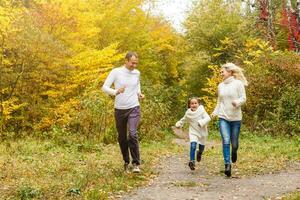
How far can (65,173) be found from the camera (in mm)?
8906

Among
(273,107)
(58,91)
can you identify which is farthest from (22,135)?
(273,107)

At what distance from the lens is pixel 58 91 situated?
20.6 meters

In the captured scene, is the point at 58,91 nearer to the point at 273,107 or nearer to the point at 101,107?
the point at 101,107

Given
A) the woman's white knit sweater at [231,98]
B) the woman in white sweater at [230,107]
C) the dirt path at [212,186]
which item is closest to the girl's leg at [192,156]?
the dirt path at [212,186]

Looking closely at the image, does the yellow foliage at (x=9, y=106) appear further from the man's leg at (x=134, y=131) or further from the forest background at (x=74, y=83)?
the man's leg at (x=134, y=131)

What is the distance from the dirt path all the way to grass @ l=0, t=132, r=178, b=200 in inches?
14.2

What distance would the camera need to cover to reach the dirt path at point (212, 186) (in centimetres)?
725

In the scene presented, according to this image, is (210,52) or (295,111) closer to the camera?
(295,111)

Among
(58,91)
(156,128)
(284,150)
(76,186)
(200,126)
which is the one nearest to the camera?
(76,186)

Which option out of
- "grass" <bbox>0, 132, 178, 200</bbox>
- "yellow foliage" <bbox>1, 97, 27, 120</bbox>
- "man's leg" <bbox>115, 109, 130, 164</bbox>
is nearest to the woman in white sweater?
"grass" <bbox>0, 132, 178, 200</bbox>

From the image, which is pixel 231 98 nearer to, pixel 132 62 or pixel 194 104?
pixel 194 104

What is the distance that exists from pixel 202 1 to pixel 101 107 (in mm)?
21843

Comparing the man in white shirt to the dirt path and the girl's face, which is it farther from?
the girl's face

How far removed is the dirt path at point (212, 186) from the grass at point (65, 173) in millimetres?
360
